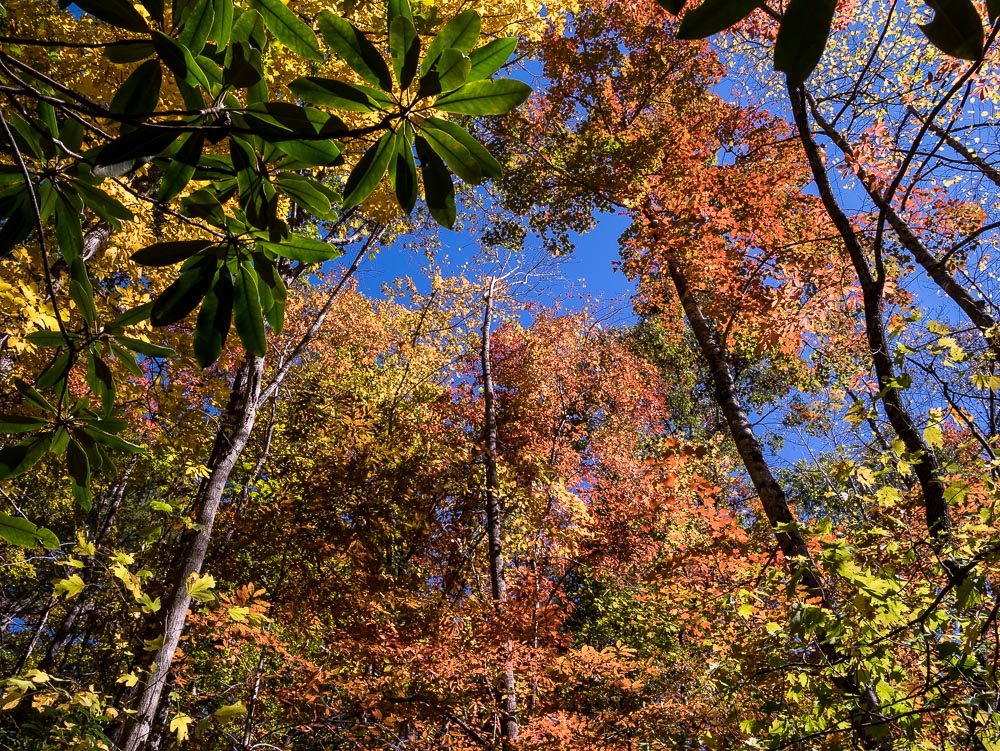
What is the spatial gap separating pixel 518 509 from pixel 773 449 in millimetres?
13632

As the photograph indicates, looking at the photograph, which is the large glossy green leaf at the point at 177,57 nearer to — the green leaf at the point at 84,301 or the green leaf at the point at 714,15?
the green leaf at the point at 84,301

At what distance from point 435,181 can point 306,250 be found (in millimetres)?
366

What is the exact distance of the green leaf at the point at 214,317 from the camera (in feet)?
3.36

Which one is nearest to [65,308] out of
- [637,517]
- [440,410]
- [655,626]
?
[440,410]


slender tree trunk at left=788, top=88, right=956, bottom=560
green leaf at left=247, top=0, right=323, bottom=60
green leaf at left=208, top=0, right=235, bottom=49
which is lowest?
green leaf at left=208, top=0, right=235, bottom=49

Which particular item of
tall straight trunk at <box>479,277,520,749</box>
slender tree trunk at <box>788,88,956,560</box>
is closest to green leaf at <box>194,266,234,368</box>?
slender tree trunk at <box>788,88,956,560</box>

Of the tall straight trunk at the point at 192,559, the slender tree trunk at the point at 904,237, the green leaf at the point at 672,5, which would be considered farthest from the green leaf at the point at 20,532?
the slender tree trunk at the point at 904,237

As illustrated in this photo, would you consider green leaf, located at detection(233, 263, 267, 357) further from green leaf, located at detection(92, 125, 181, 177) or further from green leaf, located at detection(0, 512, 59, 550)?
green leaf, located at detection(0, 512, 59, 550)

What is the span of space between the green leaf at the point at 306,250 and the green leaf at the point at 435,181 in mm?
246

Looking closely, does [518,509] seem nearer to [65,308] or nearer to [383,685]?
[383,685]

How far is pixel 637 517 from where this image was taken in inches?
364

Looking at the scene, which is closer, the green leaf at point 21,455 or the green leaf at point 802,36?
the green leaf at point 802,36

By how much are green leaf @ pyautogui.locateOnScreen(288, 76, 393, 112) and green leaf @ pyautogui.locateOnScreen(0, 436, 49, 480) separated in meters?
1.00

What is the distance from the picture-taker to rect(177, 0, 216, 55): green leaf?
3.09ft
